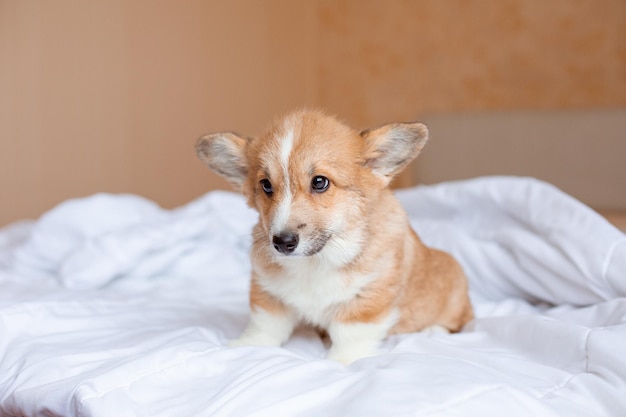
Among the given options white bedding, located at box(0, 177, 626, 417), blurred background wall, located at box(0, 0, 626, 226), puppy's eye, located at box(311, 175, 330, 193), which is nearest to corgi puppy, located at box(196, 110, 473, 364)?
puppy's eye, located at box(311, 175, 330, 193)

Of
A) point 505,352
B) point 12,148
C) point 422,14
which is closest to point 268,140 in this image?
point 505,352

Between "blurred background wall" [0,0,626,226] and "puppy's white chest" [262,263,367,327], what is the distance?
7.46 ft

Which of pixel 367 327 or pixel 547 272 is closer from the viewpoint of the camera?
pixel 367 327

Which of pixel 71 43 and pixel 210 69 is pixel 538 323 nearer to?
pixel 71 43

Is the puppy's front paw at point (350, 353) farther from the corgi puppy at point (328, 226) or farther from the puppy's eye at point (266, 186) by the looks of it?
the puppy's eye at point (266, 186)

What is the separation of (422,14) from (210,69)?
1.49 meters

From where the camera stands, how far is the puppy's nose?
5.23ft

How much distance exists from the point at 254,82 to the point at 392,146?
3244mm

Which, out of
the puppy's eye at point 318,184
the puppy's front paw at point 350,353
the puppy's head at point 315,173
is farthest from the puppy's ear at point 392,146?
the puppy's front paw at point 350,353

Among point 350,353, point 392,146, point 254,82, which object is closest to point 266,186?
point 392,146

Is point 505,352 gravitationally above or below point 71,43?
below

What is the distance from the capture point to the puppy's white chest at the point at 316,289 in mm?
1772

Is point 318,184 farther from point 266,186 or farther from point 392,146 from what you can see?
point 392,146

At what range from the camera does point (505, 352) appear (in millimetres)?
1755
